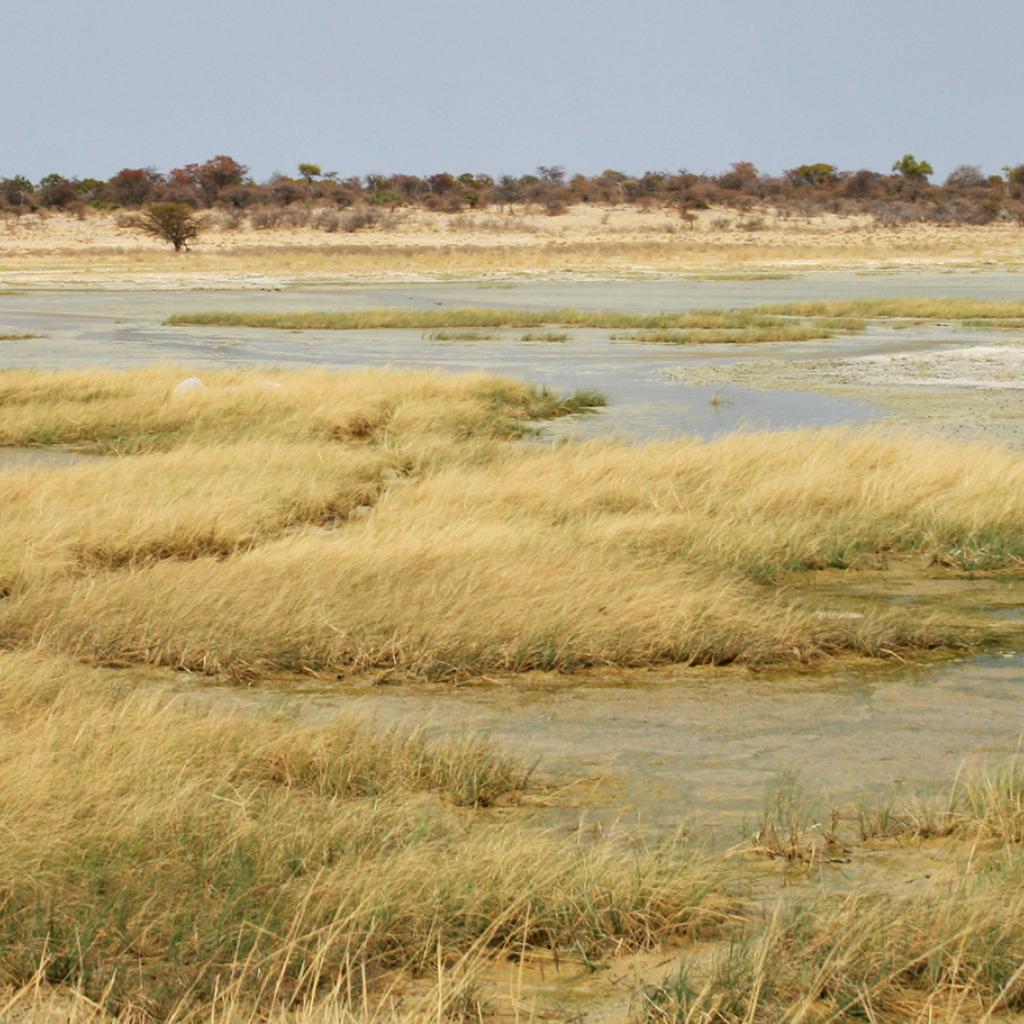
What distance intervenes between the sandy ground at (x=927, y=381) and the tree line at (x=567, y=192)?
6515cm

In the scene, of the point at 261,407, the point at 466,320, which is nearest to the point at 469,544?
the point at 261,407

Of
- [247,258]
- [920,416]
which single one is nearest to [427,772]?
[920,416]

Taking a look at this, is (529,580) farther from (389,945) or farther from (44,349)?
(44,349)

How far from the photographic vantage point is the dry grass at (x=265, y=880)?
390 cm

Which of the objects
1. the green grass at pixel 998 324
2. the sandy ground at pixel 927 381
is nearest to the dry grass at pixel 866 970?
the sandy ground at pixel 927 381

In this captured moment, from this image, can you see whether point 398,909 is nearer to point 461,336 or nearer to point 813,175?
point 461,336

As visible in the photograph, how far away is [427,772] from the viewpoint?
19.0 feet

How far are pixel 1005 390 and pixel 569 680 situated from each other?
1501 centimetres

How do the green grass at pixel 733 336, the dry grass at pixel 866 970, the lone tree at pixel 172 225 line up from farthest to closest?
the lone tree at pixel 172 225 → the green grass at pixel 733 336 → the dry grass at pixel 866 970

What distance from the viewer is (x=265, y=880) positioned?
4383 millimetres

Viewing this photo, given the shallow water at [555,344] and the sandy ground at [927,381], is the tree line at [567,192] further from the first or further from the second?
the sandy ground at [927,381]

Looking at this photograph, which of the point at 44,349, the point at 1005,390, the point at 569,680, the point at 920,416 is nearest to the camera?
the point at 569,680

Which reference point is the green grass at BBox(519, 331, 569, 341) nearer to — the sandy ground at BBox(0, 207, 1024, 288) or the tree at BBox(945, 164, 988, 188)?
the sandy ground at BBox(0, 207, 1024, 288)

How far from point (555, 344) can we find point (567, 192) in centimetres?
7133
